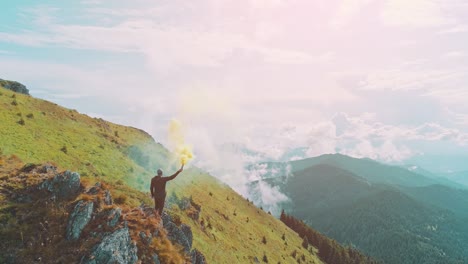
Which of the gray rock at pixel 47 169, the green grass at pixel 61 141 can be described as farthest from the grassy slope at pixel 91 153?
the gray rock at pixel 47 169

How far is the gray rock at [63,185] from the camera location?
21.2m

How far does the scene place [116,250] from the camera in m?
17.4

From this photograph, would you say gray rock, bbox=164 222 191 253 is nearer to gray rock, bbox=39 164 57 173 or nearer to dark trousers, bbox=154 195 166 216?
dark trousers, bbox=154 195 166 216

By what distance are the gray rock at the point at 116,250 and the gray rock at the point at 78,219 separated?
1.81 m

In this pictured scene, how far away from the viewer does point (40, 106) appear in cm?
5459

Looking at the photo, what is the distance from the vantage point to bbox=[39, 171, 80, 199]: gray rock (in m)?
21.2

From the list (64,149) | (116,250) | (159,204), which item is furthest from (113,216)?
(64,149)

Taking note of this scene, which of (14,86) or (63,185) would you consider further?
(14,86)

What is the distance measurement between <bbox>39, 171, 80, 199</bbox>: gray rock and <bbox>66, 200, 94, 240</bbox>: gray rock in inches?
80.2

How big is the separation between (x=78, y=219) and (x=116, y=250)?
331cm

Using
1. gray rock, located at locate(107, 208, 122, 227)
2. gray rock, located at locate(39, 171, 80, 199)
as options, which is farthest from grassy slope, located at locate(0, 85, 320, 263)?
gray rock, located at locate(107, 208, 122, 227)

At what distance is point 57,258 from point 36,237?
2182 mm

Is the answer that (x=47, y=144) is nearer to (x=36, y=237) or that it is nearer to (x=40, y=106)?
(x=40, y=106)

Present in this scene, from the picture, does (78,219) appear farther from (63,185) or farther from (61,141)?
(61,141)
